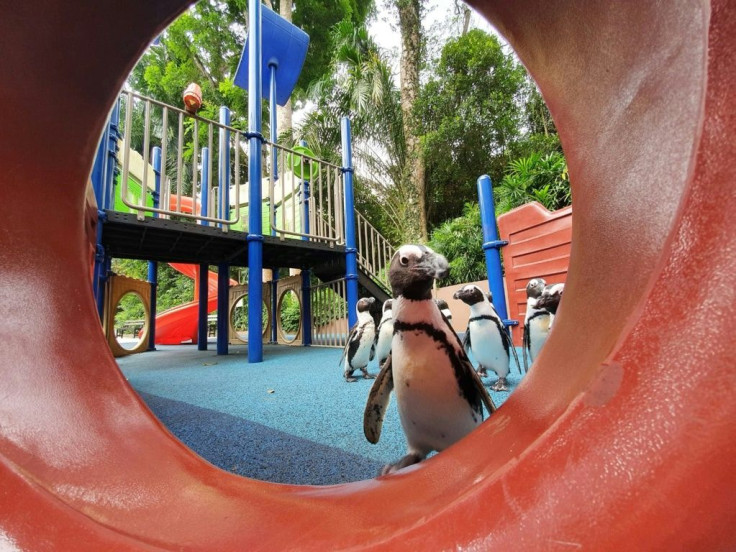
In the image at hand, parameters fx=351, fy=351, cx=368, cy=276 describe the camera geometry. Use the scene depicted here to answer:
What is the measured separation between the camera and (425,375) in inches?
28.5

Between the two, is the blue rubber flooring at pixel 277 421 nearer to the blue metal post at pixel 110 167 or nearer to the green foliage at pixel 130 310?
the blue metal post at pixel 110 167

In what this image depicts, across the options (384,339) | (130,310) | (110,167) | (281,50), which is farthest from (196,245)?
(130,310)

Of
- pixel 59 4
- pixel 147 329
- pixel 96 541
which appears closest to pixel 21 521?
pixel 96 541

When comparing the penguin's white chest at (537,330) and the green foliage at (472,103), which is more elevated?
the green foliage at (472,103)

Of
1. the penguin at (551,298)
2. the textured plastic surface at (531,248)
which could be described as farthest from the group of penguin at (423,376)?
the textured plastic surface at (531,248)

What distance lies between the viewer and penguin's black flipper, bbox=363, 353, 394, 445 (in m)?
0.77

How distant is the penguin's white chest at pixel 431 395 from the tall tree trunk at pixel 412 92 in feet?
19.2

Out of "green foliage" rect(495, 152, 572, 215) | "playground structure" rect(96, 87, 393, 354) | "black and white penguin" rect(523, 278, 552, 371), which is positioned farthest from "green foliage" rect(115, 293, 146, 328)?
"black and white penguin" rect(523, 278, 552, 371)

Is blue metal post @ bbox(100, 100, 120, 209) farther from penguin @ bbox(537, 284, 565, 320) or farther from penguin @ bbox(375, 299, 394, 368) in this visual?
penguin @ bbox(537, 284, 565, 320)

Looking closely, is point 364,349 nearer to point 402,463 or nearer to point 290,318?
point 402,463

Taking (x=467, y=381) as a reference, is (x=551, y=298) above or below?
above

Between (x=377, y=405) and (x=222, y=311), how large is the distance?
3337 millimetres

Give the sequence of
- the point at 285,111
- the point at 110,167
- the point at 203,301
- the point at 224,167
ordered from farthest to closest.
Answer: the point at 285,111
the point at 203,301
the point at 224,167
the point at 110,167

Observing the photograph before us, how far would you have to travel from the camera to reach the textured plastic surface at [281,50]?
13.5 feet
